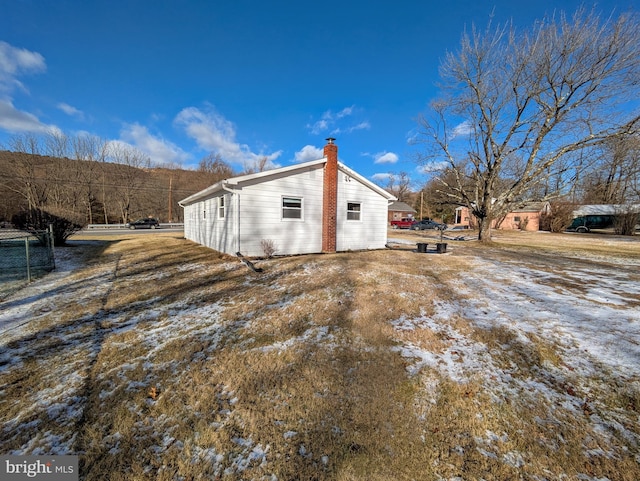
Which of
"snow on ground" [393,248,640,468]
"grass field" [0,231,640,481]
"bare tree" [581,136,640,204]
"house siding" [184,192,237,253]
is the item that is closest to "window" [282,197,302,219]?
"house siding" [184,192,237,253]

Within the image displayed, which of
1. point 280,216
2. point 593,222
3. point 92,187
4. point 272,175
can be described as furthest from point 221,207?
point 593,222

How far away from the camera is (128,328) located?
4363 millimetres

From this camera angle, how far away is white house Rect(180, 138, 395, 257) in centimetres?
934

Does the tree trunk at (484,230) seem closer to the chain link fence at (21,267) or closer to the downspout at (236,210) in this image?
the downspout at (236,210)

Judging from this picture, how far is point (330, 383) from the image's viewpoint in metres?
2.92

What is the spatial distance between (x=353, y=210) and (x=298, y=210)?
2712mm

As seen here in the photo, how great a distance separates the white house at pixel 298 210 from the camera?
30.6 feet

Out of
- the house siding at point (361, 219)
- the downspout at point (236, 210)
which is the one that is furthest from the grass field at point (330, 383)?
the house siding at point (361, 219)

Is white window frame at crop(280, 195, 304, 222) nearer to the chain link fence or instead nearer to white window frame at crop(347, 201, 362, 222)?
white window frame at crop(347, 201, 362, 222)

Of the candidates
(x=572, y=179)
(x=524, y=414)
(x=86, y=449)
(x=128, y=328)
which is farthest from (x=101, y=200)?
(x=572, y=179)

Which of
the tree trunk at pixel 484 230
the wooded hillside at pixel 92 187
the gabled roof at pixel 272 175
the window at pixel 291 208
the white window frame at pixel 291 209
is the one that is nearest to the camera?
the gabled roof at pixel 272 175

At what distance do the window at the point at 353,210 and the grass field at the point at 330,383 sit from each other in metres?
6.19

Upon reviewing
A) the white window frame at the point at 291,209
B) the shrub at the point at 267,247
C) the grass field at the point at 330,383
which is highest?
→ the white window frame at the point at 291,209

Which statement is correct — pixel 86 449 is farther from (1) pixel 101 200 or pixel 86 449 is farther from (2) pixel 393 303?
(1) pixel 101 200
